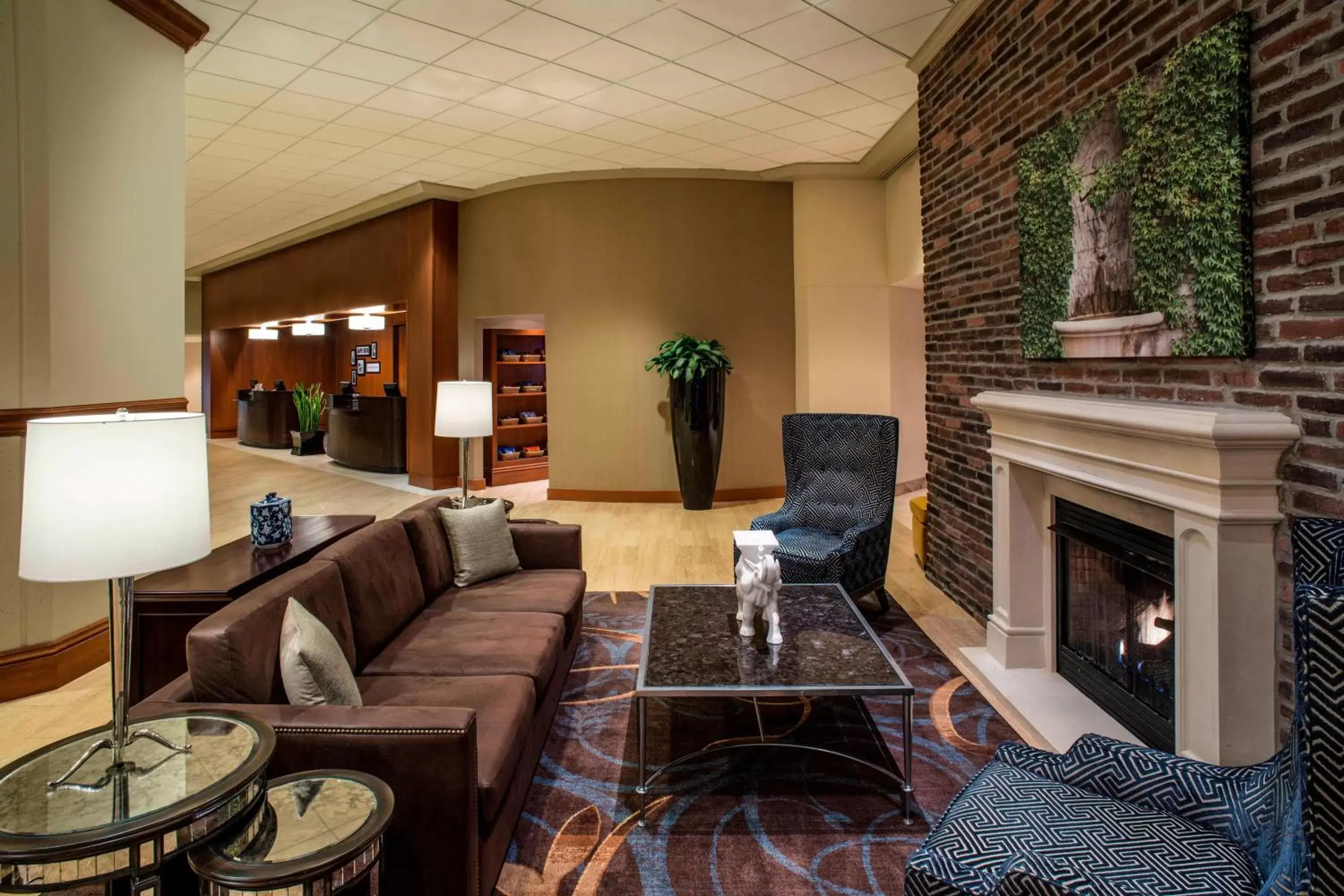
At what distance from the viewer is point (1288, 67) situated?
2.00 metres

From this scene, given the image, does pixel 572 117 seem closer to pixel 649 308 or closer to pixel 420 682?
pixel 649 308

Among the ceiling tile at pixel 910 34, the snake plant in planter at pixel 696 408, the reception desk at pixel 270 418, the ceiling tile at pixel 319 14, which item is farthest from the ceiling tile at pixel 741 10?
the reception desk at pixel 270 418

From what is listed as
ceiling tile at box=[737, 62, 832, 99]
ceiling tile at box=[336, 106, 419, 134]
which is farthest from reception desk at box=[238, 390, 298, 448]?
ceiling tile at box=[737, 62, 832, 99]

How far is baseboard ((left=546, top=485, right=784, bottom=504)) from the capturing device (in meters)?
7.94

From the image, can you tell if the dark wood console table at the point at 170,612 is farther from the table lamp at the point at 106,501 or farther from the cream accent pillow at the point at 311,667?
the table lamp at the point at 106,501

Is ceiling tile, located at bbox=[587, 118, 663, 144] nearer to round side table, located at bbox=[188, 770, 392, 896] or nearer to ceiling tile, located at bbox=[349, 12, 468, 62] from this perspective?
ceiling tile, located at bbox=[349, 12, 468, 62]

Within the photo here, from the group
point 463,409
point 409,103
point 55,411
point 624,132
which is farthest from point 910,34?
point 55,411

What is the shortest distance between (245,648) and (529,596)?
4.71 ft

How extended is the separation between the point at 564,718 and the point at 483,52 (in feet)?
13.4

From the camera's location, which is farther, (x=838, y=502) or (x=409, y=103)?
(x=409, y=103)

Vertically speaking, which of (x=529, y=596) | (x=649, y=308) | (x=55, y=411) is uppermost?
(x=649, y=308)

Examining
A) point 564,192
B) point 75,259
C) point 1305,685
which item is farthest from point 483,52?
point 1305,685

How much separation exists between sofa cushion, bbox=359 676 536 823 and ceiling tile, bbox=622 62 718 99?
14.0ft

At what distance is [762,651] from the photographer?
2.65 m
